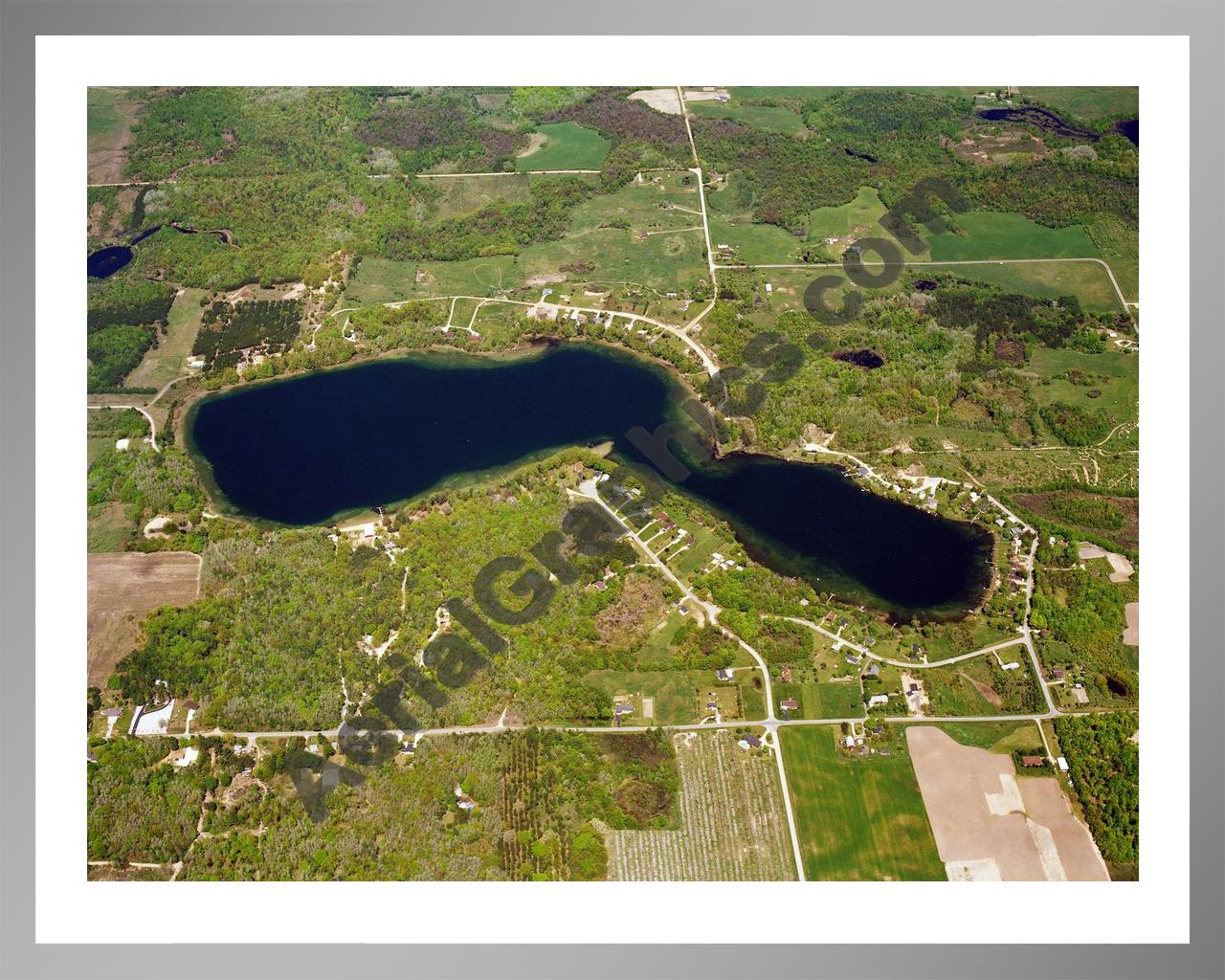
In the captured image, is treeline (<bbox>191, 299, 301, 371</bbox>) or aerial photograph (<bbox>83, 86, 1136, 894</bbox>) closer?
aerial photograph (<bbox>83, 86, 1136, 894</bbox>)

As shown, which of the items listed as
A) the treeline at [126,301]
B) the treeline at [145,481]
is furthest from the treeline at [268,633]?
the treeline at [126,301]

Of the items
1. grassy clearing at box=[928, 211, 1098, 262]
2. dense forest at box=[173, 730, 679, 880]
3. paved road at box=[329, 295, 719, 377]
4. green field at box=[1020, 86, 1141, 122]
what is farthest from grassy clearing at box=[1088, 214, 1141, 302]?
dense forest at box=[173, 730, 679, 880]

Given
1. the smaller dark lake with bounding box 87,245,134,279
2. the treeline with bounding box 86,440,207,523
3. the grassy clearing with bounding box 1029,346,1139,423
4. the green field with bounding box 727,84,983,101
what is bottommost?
the treeline with bounding box 86,440,207,523

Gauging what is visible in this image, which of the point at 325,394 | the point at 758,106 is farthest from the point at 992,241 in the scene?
the point at 325,394

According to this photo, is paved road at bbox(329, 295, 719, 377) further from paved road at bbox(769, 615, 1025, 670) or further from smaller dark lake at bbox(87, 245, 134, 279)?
paved road at bbox(769, 615, 1025, 670)

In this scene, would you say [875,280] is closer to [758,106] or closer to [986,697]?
[758,106]

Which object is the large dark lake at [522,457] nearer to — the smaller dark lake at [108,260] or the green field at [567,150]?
the smaller dark lake at [108,260]

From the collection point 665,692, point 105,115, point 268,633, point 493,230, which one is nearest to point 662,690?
point 665,692

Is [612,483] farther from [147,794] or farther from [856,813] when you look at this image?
[147,794]
